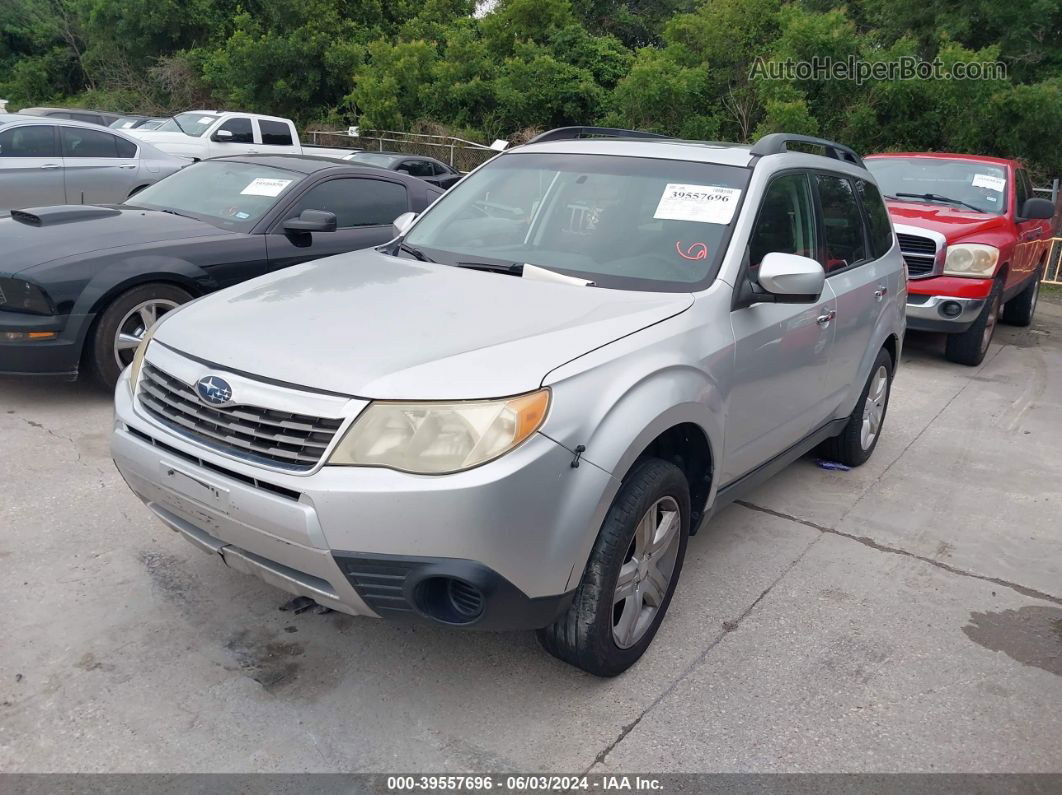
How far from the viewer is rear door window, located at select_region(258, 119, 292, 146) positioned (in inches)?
636

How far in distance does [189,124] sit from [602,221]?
14638 mm

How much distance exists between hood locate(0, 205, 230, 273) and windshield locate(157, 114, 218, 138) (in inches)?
419

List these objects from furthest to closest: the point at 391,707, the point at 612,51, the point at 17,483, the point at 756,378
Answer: the point at 612,51
the point at 17,483
the point at 756,378
the point at 391,707

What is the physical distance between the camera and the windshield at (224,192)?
6.20 metres

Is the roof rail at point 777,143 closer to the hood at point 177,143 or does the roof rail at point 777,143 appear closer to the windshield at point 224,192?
the windshield at point 224,192

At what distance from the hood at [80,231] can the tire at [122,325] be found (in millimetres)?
320

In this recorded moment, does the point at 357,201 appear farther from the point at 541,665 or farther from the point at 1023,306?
the point at 1023,306

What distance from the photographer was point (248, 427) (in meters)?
2.69

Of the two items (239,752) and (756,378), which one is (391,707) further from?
(756,378)

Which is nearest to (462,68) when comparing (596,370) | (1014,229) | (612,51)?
(612,51)

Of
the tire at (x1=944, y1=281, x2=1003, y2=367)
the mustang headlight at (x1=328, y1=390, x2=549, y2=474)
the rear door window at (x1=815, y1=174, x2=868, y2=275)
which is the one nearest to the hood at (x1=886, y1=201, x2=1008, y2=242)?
the tire at (x1=944, y1=281, x2=1003, y2=367)

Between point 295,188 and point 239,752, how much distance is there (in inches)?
176

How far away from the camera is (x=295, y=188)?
630cm

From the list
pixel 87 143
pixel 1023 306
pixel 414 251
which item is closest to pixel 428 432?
pixel 414 251
